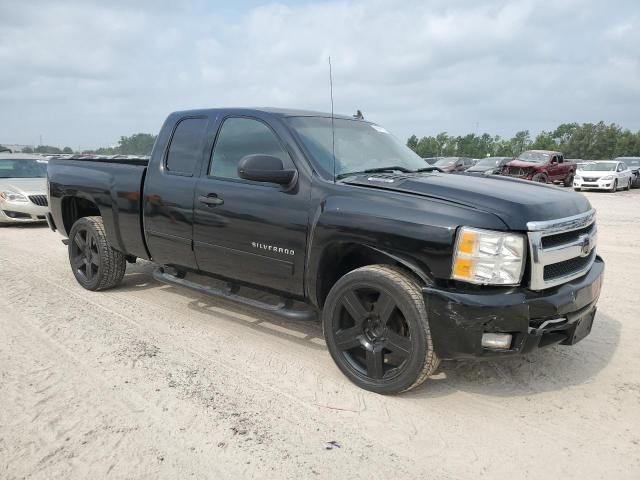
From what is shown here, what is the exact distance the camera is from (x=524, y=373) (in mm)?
3623

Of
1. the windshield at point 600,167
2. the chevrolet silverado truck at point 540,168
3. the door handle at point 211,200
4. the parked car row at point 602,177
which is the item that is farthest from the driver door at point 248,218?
the windshield at point 600,167

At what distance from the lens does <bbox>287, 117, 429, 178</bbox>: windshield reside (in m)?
3.77

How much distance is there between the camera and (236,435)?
283cm

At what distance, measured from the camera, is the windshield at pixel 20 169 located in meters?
11.4

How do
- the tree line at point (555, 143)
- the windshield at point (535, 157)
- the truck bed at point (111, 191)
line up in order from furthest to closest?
the tree line at point (555, 143), the windshield at point (535, 157), the truck bed at point (111, 191)

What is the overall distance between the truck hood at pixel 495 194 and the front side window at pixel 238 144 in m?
0.77

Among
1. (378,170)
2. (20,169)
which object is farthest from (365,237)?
(20,169)

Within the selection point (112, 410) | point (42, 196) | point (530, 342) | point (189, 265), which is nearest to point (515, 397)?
point (530, 342)

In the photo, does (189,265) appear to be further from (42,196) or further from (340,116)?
(42,196)

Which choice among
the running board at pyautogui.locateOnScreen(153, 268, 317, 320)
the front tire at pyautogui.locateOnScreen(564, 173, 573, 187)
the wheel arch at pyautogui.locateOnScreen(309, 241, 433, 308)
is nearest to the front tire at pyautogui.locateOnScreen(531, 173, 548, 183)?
the front tire at pyautogui.locateOnScreen(564, 173, 573, 187)

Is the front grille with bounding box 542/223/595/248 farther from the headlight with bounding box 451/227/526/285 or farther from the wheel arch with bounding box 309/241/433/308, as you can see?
the wheel arch with bounding box 309/241/433/308

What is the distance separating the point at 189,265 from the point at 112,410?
1.65 metres

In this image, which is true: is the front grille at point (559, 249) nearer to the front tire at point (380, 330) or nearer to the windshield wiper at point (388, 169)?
the front tire at point (380, 330)

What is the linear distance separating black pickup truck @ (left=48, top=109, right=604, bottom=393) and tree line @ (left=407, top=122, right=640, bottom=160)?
250 feet
